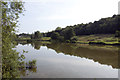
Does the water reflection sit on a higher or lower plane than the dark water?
higher

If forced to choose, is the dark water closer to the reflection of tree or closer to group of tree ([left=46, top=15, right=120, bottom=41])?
the reflection of tree

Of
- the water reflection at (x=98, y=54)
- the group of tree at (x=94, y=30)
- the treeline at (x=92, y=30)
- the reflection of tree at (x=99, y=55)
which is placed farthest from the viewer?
the group of tree at (x=94, y=30)

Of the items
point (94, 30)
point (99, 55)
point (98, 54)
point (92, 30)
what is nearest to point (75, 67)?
point (99, 55)

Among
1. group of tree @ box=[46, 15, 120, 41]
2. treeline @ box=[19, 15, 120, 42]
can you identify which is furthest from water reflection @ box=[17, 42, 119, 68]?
group of tree @ box=[46, 15, 120, 41]

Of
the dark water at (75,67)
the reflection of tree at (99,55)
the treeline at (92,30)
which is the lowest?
the dark water at (75,67)

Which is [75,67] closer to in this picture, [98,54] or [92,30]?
[98,54]

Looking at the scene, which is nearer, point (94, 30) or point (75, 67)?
point (75, 67)

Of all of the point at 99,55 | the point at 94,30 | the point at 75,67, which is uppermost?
the point at 94,30

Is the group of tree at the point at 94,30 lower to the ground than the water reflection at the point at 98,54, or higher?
higher

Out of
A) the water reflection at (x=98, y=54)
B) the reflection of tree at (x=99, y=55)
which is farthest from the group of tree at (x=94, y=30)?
the reflection of tree at (x=99, y=55)

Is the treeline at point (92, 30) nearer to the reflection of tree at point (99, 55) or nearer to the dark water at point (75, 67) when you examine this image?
the reflection of tree at point (99, 55)

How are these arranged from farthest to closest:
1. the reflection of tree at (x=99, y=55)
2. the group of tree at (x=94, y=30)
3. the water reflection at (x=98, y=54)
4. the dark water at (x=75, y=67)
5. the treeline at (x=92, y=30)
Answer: the group of tree at (x=94, y=30) < the treeline at (x=92, y=30) < the water reflection at (x=98, y=54) < the reflection of tree at (x=99, y=55) < the dark water at (x=75, y=67)

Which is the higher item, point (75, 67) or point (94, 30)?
point (94, 30)

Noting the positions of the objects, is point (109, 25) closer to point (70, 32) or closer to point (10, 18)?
point (70, 32)
